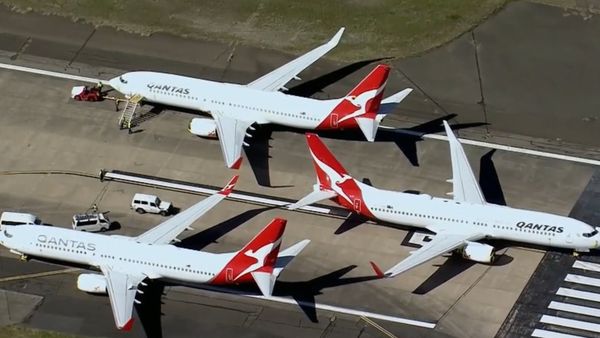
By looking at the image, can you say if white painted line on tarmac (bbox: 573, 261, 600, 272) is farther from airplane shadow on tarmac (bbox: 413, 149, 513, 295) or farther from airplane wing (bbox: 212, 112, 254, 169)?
airplane wing (bbox: 212, 112, 254, 169)

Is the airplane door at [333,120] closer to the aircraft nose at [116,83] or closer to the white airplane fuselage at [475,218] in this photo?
the white airplane fuselage at [475,218]

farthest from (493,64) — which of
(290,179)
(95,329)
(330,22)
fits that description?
(95,329)

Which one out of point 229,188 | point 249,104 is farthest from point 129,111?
point 229,188

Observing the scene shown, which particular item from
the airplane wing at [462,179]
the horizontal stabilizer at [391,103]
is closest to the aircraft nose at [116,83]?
the horizontal stabilizer at [391,103]

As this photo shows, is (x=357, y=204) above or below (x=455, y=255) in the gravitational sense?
above

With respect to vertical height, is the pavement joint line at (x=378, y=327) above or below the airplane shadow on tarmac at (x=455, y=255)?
below

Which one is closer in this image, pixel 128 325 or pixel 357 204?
pixel 128 325

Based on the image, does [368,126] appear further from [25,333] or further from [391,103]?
[25,333]
